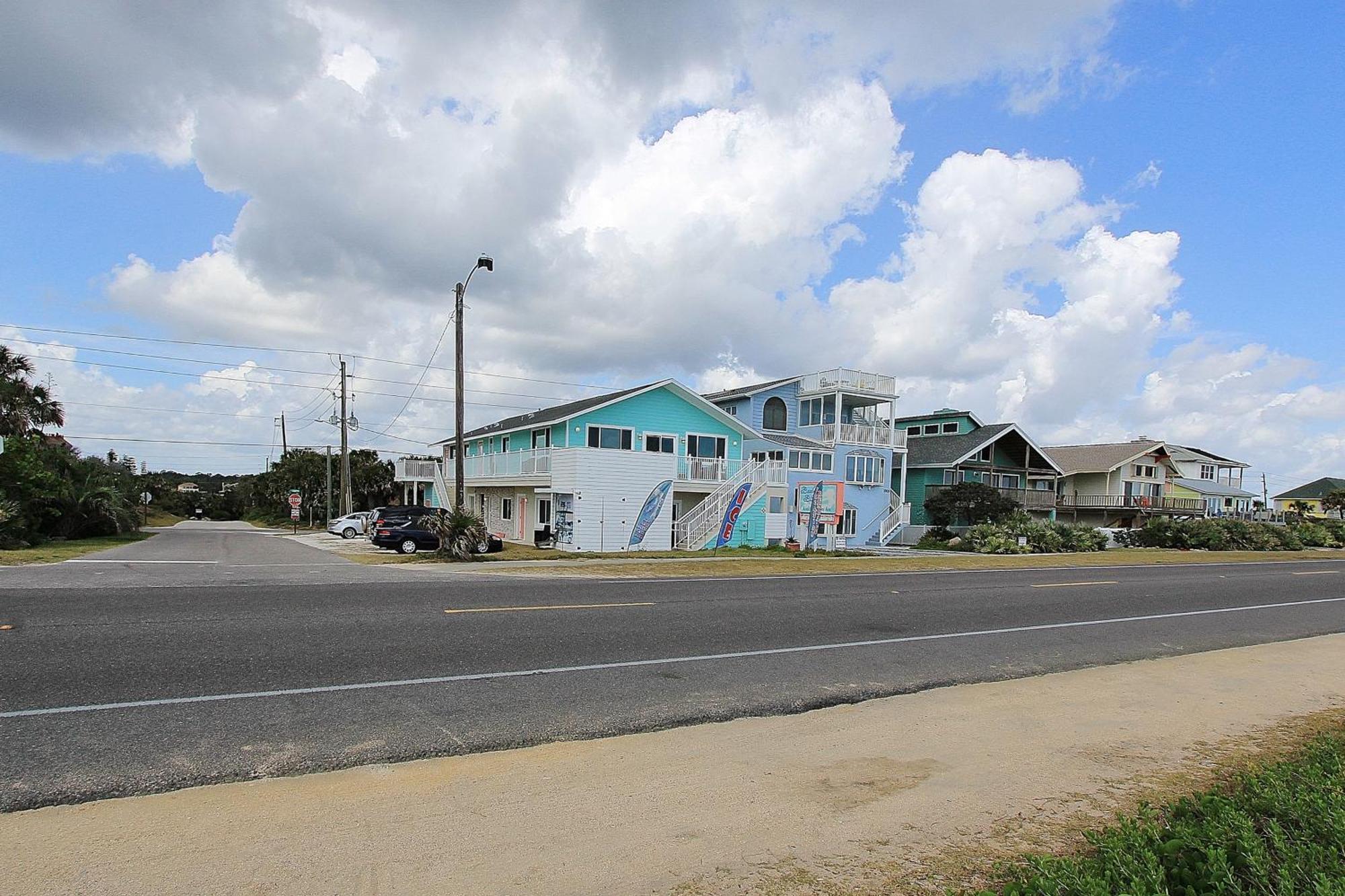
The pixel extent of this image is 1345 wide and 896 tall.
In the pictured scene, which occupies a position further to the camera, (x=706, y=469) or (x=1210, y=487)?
(x=1210, y=487)

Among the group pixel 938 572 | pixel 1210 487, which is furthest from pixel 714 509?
pixel 1210 487

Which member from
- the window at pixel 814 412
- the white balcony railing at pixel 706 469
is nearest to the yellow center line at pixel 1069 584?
the white balcony railing at pixel 706 469

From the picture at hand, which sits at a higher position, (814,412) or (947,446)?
(814,412)

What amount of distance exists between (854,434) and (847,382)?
284cm

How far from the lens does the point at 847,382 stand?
45.0 m


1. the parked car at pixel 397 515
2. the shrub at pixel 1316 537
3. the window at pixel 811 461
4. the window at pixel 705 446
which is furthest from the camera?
the shrub at pixel 1316 537

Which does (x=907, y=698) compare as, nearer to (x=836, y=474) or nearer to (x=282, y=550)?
(x=282, y=550)

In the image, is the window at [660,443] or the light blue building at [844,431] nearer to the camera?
the window at [660,443]

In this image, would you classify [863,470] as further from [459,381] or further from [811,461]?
[459,381]

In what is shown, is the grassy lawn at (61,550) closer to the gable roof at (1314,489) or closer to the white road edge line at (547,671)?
the white road edge line at (547,671)

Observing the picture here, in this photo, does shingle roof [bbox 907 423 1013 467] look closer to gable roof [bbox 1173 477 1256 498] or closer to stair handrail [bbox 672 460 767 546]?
stair handrail [bbox 672 460 767 546]

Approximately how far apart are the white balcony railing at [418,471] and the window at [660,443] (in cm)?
1573

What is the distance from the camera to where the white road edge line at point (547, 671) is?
21.4 feet

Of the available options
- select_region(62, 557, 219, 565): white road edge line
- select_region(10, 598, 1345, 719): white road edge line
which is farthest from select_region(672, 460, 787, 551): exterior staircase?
select_region(10, 598, 1345, 719): white road edge line
